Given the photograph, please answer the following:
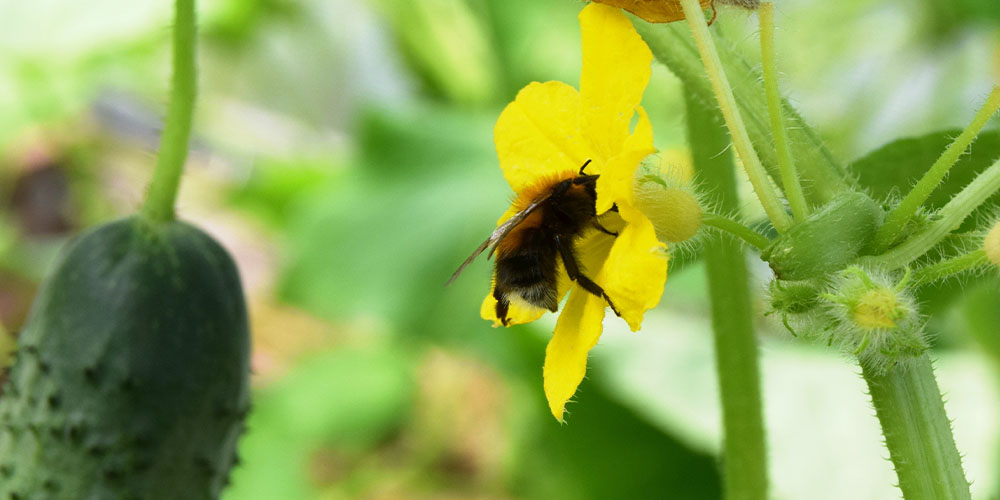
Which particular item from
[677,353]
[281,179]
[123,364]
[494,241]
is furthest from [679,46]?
[281,179]

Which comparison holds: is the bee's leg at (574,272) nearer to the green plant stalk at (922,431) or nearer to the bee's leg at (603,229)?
the bee's leg at (603,229)

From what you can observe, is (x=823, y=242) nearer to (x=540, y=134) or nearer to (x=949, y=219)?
(x=949, y=219)

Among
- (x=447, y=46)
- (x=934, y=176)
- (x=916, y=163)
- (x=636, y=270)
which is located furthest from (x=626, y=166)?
(x=447, y=46)

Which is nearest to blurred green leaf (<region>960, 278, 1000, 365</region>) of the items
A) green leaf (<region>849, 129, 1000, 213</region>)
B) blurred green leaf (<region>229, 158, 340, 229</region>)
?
green leaf (<region>849, 129, 1000, 213</region>)

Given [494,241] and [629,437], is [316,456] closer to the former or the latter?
[629,437]

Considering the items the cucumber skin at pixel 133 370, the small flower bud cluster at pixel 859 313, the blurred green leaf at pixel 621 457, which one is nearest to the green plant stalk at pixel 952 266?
the small flower bud cluster at pixel 859 313

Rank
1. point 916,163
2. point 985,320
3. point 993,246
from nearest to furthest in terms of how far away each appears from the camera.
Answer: point 993,246 → point 916,163 → point 985,320
